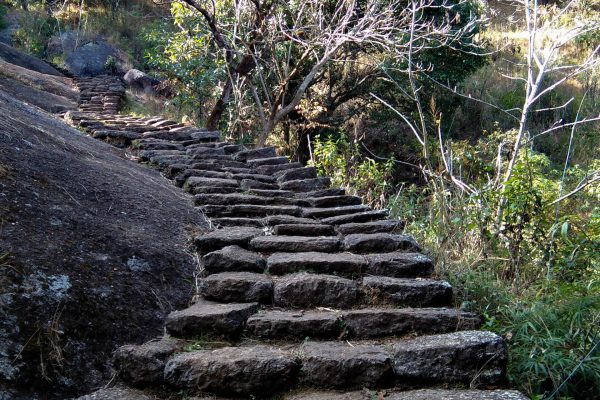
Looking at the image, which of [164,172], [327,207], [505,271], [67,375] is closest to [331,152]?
[164,172]

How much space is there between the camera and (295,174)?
14.9ft

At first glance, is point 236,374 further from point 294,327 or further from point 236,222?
point 236,222

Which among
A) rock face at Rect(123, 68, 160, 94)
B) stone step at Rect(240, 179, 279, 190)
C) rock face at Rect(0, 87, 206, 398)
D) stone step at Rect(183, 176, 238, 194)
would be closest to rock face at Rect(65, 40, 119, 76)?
rock face at Rect(123, 68, 160, 94)

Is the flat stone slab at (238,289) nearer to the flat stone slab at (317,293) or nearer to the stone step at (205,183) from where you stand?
the flat stone slab at (317,293)

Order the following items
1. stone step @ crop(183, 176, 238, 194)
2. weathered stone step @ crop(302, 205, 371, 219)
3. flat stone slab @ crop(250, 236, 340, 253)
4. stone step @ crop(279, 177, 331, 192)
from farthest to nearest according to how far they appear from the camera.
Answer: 1. stone step @ crop(279, 177, 331, 192)
2. stone step @ crop(183, 176, 238, 194)
3. weathered stone step @ crop(302, 205, 371, 219)
4. flat stone slab @ crop(250, 236, 340, 253)

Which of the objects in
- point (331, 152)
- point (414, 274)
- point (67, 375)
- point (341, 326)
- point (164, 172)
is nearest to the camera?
point (67, 375)

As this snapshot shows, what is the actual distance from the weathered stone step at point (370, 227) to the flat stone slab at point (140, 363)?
145 cm

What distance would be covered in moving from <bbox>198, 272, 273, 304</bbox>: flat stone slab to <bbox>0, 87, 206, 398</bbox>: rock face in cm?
12

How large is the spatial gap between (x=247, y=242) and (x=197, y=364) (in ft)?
3.75

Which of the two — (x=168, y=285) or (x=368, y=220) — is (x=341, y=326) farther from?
(x=368, y=220)

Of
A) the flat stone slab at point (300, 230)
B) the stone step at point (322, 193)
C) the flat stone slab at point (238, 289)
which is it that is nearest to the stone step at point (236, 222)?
the flat stone slab at point (300, 230)

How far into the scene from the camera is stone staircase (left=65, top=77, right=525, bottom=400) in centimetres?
201

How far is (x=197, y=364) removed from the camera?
2023 millimetres

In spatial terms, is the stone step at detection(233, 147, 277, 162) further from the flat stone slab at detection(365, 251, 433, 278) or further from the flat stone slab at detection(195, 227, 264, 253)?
the flat stone slab at detection(365, 251, 433, 278)
